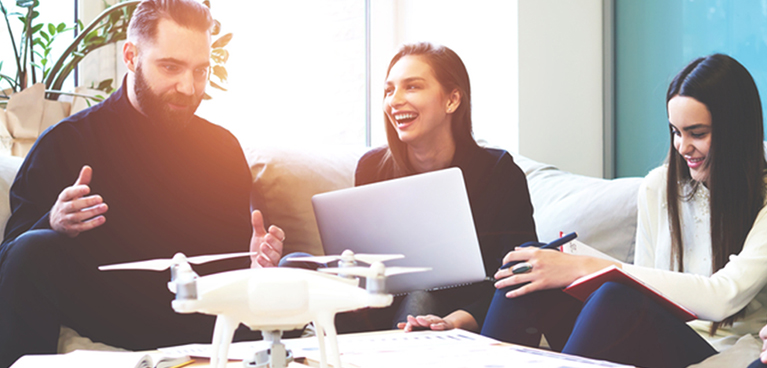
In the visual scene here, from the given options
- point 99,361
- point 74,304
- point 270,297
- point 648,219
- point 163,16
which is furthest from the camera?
point 163,16

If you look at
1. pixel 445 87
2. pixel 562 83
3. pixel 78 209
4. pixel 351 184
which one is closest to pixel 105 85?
pixel 351 184

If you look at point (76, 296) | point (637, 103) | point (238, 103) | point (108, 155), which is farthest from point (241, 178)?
point (637, 103)

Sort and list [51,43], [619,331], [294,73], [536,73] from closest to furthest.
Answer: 1. [619,331]
2. [51,43]
3. [536,73]
4. [294,73]

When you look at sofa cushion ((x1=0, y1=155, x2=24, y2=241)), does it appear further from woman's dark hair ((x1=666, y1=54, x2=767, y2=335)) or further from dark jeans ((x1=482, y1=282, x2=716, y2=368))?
woman's dark hair ((x1=666, y1=54, x2=767, y2=335))

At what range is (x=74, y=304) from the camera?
4.18 ft

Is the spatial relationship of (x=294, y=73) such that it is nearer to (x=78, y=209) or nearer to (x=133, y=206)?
(x=133, y=206)

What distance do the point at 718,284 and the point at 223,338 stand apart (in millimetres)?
952

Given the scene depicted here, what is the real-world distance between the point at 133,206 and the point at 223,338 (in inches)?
41.7

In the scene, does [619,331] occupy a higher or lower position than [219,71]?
lower

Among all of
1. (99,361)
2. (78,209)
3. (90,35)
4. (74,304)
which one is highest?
(90,35)

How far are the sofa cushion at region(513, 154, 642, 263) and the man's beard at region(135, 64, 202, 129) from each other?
0.99 meters

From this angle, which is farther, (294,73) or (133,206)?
(294,73)

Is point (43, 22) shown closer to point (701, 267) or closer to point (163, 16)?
point (163, 16)

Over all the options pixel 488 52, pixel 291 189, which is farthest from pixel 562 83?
pixel 291 189
